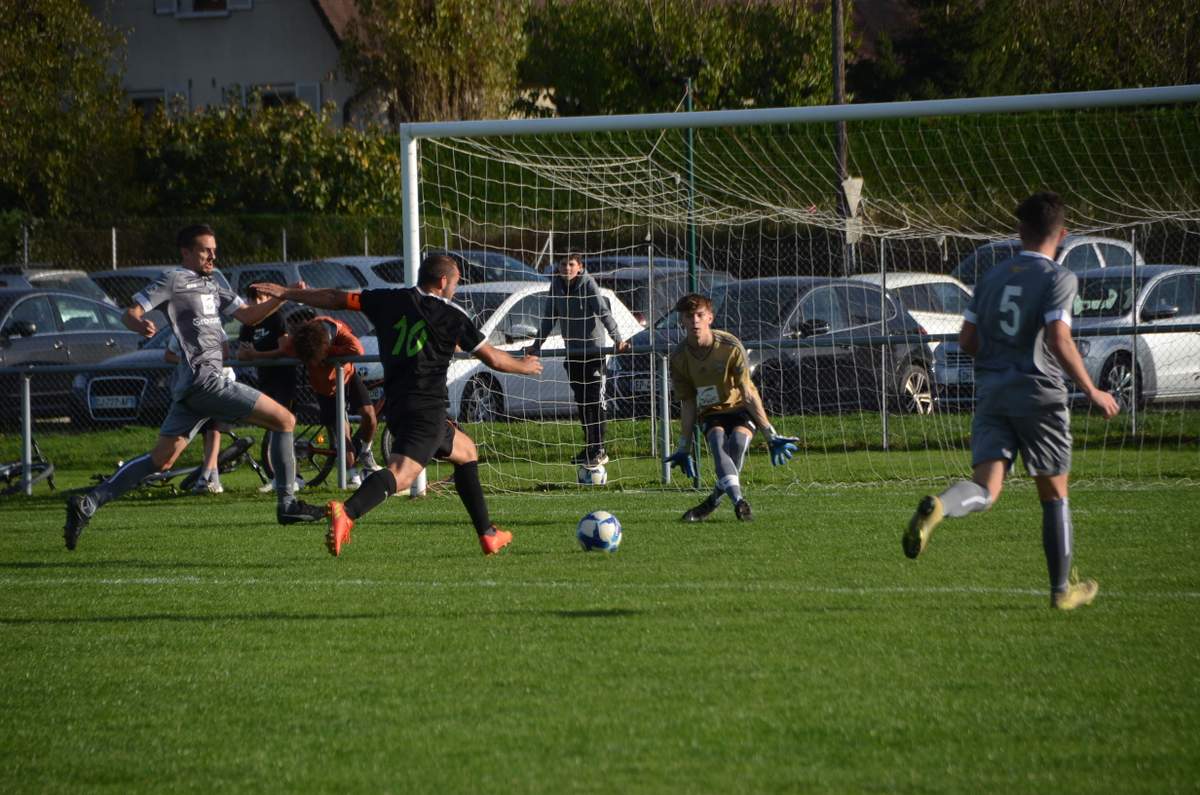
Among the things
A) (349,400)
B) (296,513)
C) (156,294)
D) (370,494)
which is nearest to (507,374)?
(349,400)

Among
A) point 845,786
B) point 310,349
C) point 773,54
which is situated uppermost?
point 773,54

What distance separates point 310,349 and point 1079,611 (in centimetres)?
820

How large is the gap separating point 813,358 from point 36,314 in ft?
38.0

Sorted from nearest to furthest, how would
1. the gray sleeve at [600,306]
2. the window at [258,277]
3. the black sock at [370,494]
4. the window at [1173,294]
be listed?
the black sock at [370,494] → the gray sleeve at [600,306] → the window at [1173,294] → the window at [258,277]

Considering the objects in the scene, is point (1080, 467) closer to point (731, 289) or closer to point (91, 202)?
point (731, 289)

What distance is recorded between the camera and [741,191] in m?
18.4

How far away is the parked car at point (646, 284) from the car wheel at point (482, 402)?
178 centimetres

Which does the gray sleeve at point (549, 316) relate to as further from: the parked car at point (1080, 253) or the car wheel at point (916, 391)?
the parked car at point (1080, 253)

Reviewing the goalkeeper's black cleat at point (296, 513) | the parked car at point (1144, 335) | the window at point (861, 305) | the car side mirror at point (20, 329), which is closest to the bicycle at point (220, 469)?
the goalkeeper's black cleat at point (296, 513)

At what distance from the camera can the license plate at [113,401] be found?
58.4 ft

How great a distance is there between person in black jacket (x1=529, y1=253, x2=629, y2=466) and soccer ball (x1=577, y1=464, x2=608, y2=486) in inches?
2.5

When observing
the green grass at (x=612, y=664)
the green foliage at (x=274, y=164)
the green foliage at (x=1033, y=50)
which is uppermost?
the green foliage at (x=1033, y=50)

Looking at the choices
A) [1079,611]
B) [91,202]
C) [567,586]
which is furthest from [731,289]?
[91,202]

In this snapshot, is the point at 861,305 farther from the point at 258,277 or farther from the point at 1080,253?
the point at 258,277
